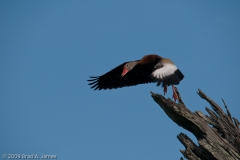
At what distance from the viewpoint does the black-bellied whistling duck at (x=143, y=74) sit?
8625 mm

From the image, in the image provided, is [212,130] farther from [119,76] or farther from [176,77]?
[119,76]

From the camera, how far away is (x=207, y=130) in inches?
278

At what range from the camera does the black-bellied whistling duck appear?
8625 mm

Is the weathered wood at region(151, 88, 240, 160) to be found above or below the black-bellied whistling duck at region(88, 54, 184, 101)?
below

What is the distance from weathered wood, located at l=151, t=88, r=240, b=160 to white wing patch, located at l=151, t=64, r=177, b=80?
1.16 m

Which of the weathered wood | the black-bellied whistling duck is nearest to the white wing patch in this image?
the black-bellied whistling duck

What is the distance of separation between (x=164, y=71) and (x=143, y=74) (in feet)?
7.04

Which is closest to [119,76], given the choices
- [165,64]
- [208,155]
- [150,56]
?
[150,56]

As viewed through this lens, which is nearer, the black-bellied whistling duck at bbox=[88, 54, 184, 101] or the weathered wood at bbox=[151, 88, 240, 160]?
the weathered wood at bbox=[151, 88, 240, 160]

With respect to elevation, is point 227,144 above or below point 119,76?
below

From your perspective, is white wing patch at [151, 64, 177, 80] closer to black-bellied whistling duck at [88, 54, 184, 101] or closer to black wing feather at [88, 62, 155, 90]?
black-bellied whistling duck at [88, 54, 184, 101]

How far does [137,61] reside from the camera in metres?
10.4

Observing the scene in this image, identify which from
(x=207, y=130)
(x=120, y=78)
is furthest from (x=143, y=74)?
(x=207, y=130)

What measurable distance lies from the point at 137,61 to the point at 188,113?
11.4 feet
